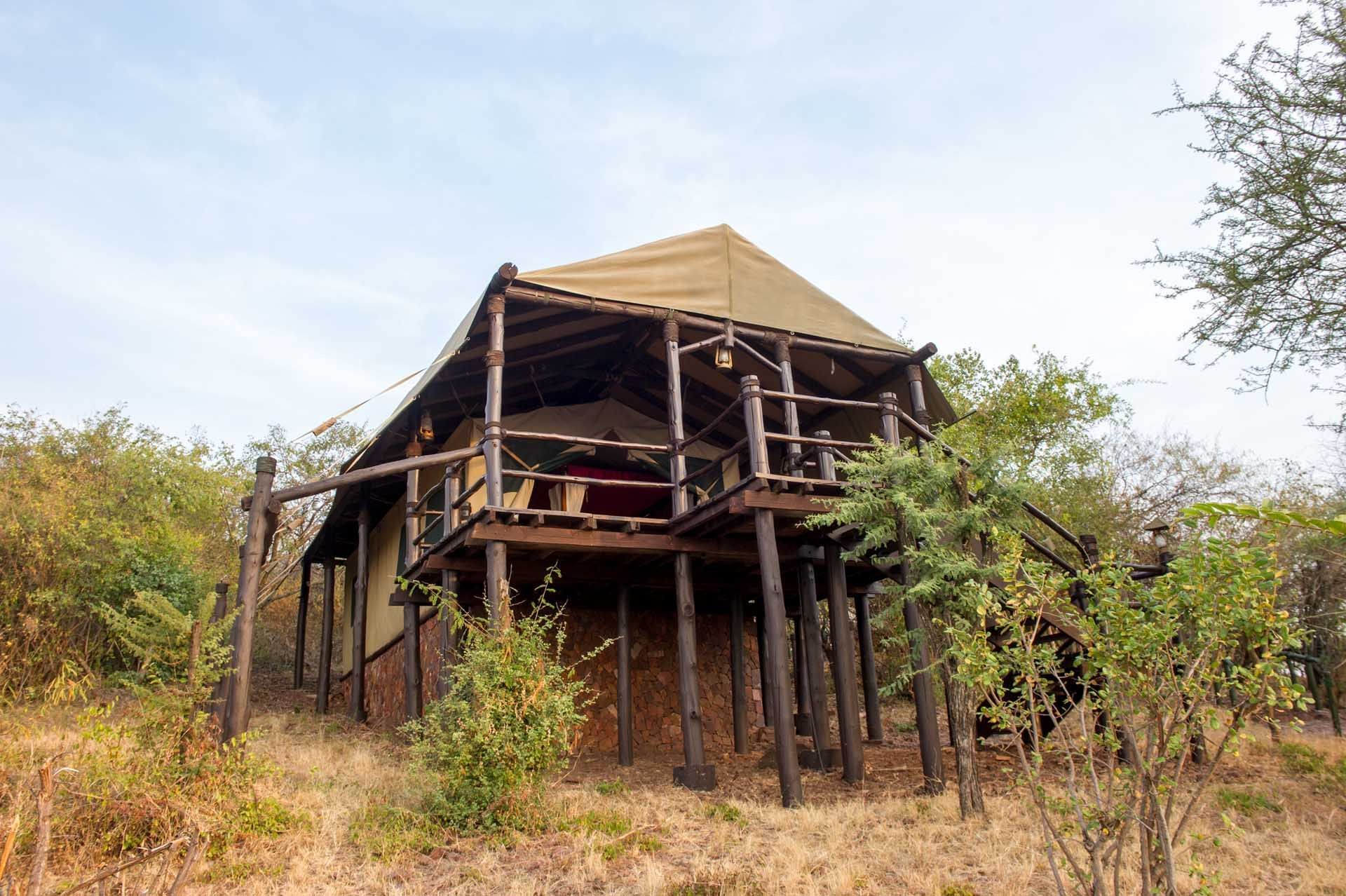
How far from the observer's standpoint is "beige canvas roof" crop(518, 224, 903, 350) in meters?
9.96

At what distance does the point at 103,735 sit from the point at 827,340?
8.16 m

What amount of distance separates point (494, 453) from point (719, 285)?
11.0 ft

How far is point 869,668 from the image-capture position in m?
12.8

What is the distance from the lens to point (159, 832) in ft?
19.2

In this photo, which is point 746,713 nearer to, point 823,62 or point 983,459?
point 983,459

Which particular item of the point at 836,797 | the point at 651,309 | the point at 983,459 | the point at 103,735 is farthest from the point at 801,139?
the point at 103,735

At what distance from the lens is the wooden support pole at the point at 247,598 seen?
6.51m

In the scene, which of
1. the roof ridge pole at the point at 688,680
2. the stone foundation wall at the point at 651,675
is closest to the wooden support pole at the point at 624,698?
the roof ridge pole at the point at 688,680

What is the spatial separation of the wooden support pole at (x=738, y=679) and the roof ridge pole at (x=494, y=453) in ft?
13.4

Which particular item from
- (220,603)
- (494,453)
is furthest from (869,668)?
(220,603)

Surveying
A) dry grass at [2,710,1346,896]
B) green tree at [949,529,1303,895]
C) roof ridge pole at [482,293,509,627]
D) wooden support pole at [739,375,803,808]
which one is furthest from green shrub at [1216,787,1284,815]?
roof ridge pole at [482,293,509,627]

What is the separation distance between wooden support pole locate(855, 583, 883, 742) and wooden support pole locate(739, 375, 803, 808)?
461 centimetres

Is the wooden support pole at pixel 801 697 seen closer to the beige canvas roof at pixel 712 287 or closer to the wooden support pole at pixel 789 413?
the wooden support pole at pixel 789 413

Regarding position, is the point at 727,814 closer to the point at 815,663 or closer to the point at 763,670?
the point at 815,663
